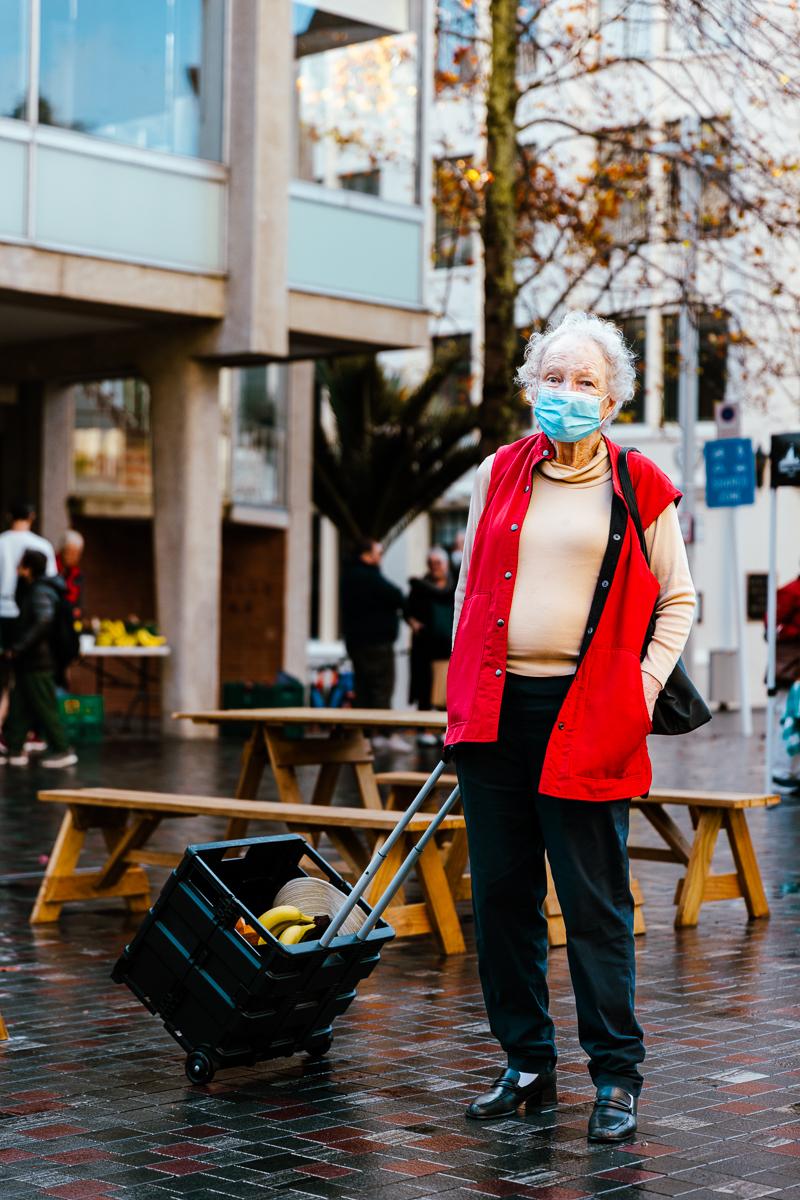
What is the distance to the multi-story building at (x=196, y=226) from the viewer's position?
19766 mm

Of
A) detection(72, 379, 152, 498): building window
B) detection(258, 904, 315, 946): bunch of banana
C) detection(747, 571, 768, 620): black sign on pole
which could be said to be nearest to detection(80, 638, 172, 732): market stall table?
detection(72, 379, 152, 498): building window

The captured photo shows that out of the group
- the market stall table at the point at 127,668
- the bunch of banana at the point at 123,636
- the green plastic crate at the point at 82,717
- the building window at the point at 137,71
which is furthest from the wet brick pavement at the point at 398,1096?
the building window at the point at 137,71

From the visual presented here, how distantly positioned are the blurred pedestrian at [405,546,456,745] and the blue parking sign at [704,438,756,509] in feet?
9.33

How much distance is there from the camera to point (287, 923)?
587cm

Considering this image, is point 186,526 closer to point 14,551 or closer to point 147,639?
point 147,639

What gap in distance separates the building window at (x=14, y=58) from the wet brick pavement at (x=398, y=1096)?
12.6 m

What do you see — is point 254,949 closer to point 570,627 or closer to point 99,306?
point 570,627

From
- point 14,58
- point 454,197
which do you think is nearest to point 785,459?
point 14,58

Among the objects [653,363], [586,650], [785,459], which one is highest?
[653,363]

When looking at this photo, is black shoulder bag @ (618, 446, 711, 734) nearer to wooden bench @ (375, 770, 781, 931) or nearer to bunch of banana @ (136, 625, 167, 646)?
wooden bench @ (375, 770, 781, 931)

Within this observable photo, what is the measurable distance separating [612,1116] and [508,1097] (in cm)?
36

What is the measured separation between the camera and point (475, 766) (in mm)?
5219

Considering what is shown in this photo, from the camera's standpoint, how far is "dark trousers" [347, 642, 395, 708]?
19594 mm

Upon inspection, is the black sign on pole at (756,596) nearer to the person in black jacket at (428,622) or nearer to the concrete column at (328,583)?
the concrete column at (328,583)
